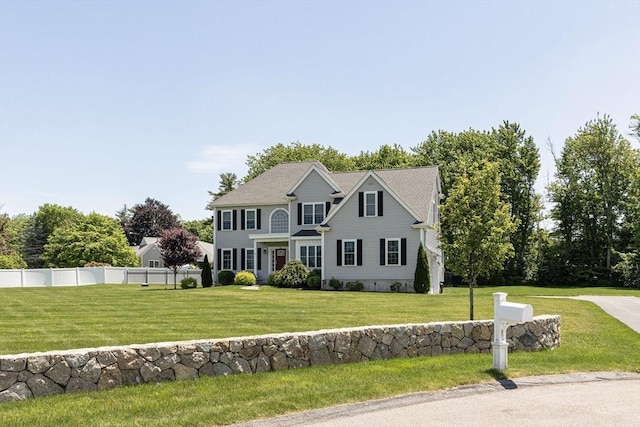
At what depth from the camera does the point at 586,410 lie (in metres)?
8.80

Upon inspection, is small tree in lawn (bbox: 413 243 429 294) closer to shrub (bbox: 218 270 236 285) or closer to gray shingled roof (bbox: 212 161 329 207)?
gray shingled roof (bbox: 212 161 329 207)

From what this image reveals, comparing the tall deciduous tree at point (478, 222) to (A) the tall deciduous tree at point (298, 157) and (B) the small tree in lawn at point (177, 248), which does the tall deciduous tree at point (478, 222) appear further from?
(A) the tall deciduous tree at point (298, 157)

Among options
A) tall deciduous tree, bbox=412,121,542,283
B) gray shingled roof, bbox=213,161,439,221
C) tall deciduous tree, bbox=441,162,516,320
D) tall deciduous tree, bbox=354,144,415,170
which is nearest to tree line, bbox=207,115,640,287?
tall deciduous tree, bbox=412,121,542,283

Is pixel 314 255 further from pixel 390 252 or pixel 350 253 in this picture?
pixel 390 252

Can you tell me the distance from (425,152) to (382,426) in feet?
184

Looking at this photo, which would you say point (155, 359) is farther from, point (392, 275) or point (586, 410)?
point (392, 275)

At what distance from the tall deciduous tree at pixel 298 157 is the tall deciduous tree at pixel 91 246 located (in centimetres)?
1656

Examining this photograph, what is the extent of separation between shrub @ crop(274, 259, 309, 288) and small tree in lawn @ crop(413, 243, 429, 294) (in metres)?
7.04

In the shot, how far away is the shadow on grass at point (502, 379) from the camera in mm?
10320

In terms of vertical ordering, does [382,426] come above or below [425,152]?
below

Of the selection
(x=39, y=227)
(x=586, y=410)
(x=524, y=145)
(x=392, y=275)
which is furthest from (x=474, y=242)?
(x=39, y=227)

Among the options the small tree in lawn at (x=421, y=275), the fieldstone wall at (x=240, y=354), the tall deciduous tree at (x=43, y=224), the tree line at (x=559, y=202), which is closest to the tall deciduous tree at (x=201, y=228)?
the tall deciduous tree at (x=43, y=224)

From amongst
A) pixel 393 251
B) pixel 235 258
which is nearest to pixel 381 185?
pixel 393 251

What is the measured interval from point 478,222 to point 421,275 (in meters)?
17.5
